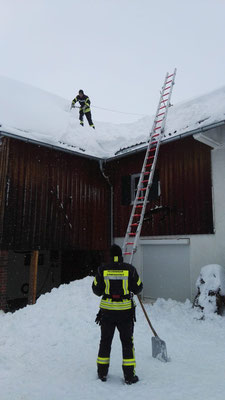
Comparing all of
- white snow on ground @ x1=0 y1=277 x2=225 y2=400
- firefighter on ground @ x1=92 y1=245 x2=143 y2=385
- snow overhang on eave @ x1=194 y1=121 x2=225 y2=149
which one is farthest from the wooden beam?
snow overhang on eave @ x1=194 y1=121 x2=225 y2=149

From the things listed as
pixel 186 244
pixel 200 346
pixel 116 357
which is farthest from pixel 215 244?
pixel 116 357

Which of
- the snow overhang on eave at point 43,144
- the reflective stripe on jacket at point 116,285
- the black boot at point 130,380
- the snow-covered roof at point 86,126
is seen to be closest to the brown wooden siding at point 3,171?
the snow overhang on eave at point 43,144

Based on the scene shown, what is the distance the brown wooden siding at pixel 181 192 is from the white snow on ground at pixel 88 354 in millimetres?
2514

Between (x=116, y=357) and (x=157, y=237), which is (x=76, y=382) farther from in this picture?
(x=157, y=237)

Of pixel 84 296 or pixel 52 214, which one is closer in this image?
pixel 84 296

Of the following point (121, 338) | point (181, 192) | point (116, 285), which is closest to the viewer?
point (121, 338)

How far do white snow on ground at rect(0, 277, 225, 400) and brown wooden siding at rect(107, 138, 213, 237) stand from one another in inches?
99.0

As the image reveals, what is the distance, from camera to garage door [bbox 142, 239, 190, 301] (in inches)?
393

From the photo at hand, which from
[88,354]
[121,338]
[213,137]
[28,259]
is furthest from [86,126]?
[121,338]

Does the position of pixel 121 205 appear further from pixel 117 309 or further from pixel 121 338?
pixel 121 338

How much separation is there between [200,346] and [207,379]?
1766mm

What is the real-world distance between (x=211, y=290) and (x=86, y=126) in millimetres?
8345

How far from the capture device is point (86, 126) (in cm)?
1325

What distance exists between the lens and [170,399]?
3.63 metres
